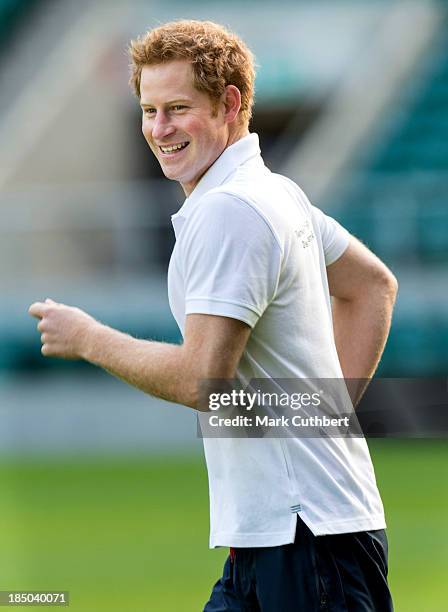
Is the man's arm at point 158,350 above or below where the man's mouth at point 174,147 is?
below

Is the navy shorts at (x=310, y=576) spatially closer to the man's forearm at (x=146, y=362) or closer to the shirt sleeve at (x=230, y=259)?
the man's forearm at (x=146, y=362)

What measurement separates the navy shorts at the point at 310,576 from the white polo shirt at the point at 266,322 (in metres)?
0.04

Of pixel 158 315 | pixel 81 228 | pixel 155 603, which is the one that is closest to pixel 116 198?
pixel 81 228

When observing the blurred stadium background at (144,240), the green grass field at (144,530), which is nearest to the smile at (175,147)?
the green grass field at (144,530)

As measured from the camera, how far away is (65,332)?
2.98 m

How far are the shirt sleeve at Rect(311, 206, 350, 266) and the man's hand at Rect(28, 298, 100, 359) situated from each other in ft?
2.24

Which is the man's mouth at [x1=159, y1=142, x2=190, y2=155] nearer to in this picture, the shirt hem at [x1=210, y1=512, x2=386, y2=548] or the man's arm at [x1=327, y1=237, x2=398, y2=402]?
the man's arm at [x1=327, y1=237, x2=398, y2=402]

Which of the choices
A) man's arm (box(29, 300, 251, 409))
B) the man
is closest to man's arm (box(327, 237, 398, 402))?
the man

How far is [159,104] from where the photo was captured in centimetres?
315

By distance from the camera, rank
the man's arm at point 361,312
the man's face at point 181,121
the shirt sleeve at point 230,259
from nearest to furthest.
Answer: the shirt sleeve at point 230,259 < the man's face at point 181,121 < the man's arm at point 361,312

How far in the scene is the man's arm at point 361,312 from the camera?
3.51m

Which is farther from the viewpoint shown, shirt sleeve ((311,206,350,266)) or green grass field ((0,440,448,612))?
green grass field ((0,440,448,612))

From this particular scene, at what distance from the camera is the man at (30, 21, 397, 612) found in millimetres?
2830

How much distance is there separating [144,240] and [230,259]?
11.7 meters
